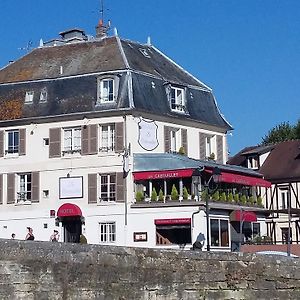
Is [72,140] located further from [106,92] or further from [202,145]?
[202,145]

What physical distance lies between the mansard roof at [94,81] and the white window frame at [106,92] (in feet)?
0.85

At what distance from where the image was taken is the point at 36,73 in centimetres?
3878

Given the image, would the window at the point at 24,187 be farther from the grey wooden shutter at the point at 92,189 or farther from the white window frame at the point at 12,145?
the grey wooden shutter at the point at 92,189

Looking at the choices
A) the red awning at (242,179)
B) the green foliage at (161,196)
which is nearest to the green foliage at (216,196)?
the red awning at (242,179)

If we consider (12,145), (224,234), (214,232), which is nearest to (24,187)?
(12,145)

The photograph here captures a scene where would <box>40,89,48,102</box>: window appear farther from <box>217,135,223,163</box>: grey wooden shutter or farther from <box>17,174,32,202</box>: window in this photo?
<box>217,135,223,163</box>: grey wooden shutter

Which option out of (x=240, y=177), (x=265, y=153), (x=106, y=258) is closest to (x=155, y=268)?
(x=106, y=258)

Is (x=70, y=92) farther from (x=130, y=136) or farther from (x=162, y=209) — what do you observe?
(x=162, y=209)

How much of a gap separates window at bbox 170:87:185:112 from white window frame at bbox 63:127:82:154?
4920mm

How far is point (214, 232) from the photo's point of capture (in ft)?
112

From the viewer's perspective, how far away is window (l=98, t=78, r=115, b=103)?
35.8 m

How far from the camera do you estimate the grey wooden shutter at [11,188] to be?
3647cm

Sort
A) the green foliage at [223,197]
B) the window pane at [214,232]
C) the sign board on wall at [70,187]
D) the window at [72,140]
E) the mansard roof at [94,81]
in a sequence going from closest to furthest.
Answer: the window pane at [214,232], the green foliage at [223,197], the sign board on wall at [70,187], the window at [72,140], the mansard roof at [94,81]

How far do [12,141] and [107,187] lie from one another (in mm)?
5510
